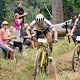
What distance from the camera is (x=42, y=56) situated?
8.80 m

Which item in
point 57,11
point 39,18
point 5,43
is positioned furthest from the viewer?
point 57,11

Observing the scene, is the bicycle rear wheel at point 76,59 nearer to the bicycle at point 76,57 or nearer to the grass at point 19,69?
the bicycle at point 76,57

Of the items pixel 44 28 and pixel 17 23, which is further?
pixel 17 23

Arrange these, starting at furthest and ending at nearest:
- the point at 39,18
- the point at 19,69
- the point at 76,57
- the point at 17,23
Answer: the point at 17,23 → the point at 76,57 → the point at 19,69 → the point at 39,18

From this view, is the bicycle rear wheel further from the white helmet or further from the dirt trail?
the white helmet

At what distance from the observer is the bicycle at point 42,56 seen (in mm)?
8579

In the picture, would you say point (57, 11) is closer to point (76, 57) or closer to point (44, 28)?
point (76, 57)

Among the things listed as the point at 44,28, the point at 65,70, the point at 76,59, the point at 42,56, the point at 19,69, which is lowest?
the point at 65,70

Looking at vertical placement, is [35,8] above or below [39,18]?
below

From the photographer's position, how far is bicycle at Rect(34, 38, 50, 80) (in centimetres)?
858

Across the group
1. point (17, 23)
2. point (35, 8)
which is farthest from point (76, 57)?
point (35, 8)

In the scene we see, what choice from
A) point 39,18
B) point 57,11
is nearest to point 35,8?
point 57,11

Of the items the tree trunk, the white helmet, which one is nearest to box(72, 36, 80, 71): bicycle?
the white helmet

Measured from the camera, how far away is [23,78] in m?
8.49
